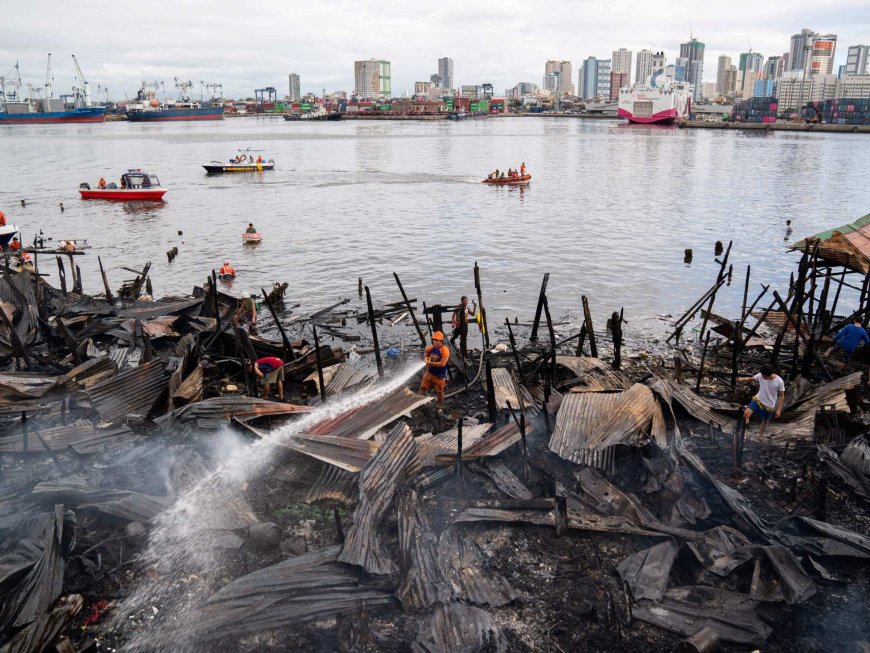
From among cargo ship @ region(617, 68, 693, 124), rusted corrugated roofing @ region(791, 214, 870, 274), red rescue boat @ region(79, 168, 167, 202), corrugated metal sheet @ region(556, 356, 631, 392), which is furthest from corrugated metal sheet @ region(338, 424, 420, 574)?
cargo ship @ region(617, 68, 693, 124)

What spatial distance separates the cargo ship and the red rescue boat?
5583 inches

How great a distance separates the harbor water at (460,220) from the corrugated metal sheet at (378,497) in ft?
42.4

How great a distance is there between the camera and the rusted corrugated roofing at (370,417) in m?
11.3

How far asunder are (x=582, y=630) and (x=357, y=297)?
1852 cm

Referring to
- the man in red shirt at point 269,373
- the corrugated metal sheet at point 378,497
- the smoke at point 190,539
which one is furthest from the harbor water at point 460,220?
the smoke at point 190,539

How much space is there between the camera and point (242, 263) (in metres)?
30.7

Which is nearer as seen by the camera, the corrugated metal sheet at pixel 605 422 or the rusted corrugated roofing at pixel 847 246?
the corrugated metal sheet at pixel 605 422

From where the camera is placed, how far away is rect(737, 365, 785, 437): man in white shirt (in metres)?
11.3

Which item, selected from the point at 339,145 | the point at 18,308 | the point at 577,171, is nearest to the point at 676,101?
the point at 339,145

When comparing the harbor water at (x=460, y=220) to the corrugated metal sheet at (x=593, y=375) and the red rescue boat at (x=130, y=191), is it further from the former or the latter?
the corrugated metal sheet at (x=593, y=375)

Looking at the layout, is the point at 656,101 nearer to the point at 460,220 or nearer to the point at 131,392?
the point at 460,220

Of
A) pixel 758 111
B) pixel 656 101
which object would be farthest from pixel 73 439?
pixel 758 111

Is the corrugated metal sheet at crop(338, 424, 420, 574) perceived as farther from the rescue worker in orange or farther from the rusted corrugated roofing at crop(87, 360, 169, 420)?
the rusted corrugated roofing at crop(87, 360, 169, 420)

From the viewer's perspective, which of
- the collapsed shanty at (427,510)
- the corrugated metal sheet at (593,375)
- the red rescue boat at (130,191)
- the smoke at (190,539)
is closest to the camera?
the collapsed shanty at (427,510)
